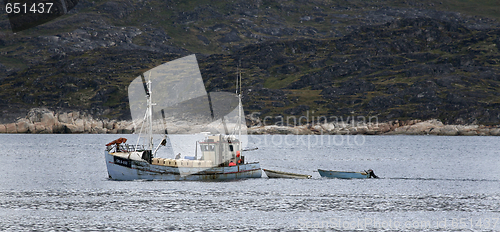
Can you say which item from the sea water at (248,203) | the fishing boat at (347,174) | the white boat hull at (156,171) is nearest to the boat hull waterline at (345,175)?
the fishing boat at (347,174)

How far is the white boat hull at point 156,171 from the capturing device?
2766 inches

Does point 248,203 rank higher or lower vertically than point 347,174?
lower

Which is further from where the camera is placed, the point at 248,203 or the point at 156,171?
the point at 156,171

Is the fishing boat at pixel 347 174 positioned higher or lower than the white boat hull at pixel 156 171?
lower

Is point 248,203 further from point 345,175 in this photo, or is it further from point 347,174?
point 347,174

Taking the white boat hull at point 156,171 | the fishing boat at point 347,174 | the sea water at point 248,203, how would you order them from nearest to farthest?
the sea water at point 248,203 < the white boat hull at point 156,171 < the fishing boat at point 347,174

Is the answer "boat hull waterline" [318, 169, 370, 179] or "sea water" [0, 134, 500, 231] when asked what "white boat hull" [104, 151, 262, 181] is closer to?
"sea water" [0, 134, 500, 231]

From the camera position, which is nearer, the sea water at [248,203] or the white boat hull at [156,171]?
the sea water at [248,203]

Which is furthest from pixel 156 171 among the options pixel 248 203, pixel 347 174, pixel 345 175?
pixel 347 174

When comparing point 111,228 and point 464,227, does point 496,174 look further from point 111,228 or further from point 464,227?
point 111,228

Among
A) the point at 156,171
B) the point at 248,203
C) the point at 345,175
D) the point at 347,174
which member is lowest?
the point at 248,203

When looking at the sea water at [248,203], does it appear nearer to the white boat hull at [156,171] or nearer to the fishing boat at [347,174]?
the white boat hull at [156,171]

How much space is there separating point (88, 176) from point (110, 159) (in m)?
11.0

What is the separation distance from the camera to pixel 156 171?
70.5 m
